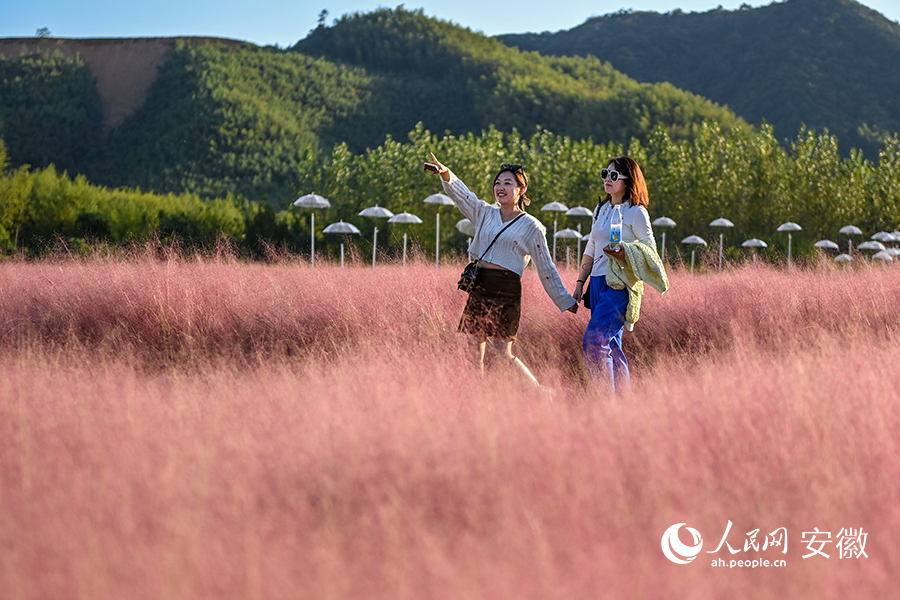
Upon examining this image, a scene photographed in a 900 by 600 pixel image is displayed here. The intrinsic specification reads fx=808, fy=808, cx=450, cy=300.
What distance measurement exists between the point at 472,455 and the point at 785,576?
110 centimetres

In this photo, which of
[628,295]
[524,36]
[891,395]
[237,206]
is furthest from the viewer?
[524,36]

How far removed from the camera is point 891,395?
12.2 ft

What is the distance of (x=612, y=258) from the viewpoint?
15.9 ft

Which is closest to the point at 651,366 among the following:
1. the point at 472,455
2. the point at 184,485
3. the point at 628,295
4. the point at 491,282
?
the point at 628,295

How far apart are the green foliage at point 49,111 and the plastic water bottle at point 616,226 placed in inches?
3280

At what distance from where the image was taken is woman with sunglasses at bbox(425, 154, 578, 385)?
4898mm

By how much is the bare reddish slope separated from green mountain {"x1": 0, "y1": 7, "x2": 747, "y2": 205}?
26 cm

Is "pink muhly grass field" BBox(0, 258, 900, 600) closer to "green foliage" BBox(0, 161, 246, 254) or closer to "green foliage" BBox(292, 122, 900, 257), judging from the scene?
"green foliage" BBox(0, 161, 246, 254)

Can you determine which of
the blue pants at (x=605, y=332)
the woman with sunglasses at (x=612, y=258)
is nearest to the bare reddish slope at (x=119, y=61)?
the woman with sunglasses at (x=612, y=258)

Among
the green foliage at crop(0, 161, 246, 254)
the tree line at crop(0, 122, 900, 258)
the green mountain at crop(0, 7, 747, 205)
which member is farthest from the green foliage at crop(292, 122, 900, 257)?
the green mountain at crop(0, 7, 747, 205)

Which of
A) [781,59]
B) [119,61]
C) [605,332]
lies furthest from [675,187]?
[119,61]

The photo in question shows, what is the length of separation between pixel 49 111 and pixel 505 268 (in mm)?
92879

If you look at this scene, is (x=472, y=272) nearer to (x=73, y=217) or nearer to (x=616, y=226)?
(x=616, y=226)

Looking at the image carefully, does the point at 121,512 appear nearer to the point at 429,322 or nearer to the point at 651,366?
the point at 429,322
